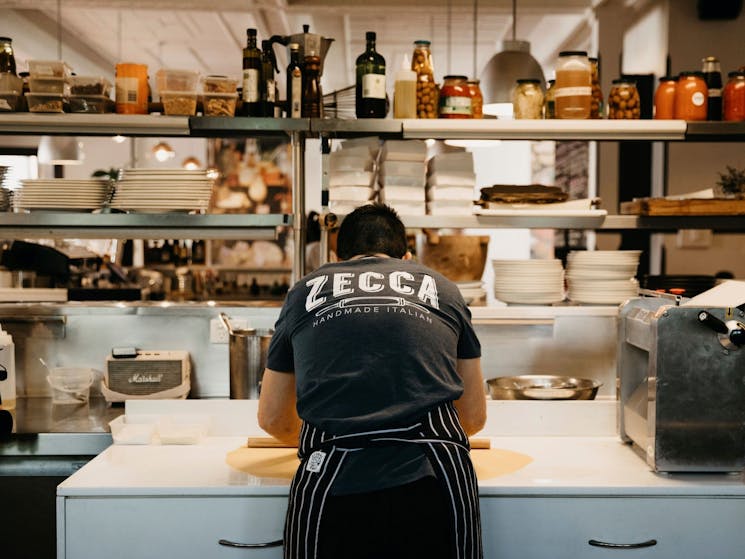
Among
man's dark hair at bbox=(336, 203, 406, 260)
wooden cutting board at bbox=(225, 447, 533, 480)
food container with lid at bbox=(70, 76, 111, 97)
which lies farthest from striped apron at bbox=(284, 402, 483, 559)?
food container with lid at bbox=(70, 76, 111, 97)

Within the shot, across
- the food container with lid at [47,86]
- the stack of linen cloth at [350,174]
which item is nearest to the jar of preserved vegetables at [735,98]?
the stack of linen cloth at [350,174]

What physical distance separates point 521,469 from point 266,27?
19.9 feet

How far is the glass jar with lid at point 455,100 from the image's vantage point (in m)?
3.08

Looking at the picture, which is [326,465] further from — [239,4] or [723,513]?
[239,4]

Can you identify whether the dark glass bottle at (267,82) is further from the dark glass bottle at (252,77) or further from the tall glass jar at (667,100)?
the tall glass jar at (667,100)

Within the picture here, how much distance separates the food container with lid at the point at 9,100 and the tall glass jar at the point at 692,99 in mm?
2579

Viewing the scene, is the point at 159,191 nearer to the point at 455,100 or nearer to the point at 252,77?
the point at 252,77

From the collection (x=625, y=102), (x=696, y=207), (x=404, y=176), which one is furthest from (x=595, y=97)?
(x=404, y=176)

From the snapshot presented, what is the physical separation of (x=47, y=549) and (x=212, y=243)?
24.2 feet

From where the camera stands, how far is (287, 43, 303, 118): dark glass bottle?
305 centimetres

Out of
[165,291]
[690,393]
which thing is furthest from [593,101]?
[165,291]

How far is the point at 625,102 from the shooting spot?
10.3 feet

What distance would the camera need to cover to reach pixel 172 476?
7.38 ft

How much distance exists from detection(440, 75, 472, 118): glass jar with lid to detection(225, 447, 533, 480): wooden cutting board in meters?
1.29
